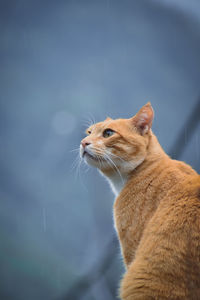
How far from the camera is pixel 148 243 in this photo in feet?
2.81

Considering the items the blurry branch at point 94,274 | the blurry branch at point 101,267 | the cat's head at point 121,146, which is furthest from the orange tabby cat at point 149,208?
the blurry branch at point 94,274

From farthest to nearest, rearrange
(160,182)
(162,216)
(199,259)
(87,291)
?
(87,291) < (160,182) < (162,216) < (199,259)

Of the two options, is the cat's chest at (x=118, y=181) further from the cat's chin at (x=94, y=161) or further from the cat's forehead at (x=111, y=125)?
the cat's forehead at (x=111, y=125)

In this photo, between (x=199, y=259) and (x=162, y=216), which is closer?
(x=199, y=259)

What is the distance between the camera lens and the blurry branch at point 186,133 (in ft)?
6.18

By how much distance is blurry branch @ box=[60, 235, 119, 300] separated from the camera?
214 centimetres

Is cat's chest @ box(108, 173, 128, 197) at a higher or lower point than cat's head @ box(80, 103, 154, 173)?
lower

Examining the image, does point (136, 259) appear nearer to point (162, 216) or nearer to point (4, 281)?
point (162, 216)

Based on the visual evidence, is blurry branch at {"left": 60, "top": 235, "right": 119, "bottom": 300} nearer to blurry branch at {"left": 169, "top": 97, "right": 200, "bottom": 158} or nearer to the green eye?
blurry branch at {"left": 169, "top": 97, "right": 200, "bottom": 158}

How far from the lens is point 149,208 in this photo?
3.17 ft

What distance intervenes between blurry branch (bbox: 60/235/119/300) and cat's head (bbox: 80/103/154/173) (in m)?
1.17

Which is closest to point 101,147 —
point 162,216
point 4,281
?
point 162,216

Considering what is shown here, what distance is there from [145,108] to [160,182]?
0.90 feet

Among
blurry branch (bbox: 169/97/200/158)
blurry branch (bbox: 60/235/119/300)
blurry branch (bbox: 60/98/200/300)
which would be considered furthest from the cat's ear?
blurry branch (bbox: 60/235/119/300)
